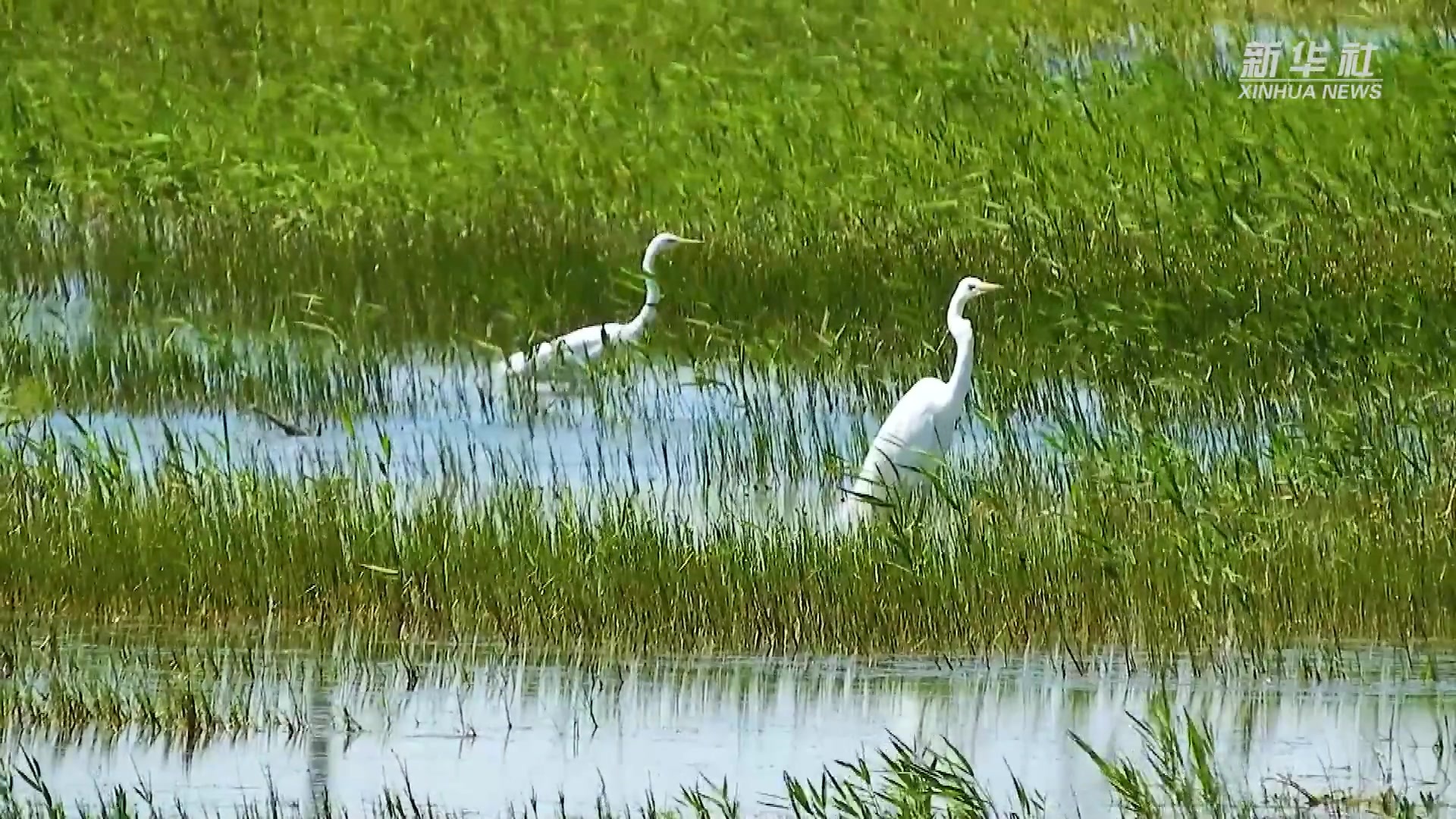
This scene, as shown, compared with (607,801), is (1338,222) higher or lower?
higher

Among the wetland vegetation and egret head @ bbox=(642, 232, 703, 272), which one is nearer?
the wetland vegetation

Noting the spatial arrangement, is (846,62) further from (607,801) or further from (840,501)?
(607,801)

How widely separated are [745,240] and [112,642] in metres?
5.86

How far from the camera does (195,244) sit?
1223 cm

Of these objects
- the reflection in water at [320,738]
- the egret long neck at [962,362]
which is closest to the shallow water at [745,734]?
the reflection in water at [320,738]

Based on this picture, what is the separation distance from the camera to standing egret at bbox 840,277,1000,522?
27.0 ft

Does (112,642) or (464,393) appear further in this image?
(464,393)

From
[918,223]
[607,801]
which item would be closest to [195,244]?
[918,223]

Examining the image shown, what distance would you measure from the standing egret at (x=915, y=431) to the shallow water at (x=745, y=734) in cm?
159

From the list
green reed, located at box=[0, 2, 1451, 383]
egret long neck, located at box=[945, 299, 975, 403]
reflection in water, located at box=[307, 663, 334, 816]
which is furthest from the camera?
green reed, located at box=[0, 2, 1451, 383]

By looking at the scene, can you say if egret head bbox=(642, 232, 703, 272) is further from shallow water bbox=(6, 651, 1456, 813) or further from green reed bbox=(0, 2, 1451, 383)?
shallow water bbox=(6, 651, 1456, 813)

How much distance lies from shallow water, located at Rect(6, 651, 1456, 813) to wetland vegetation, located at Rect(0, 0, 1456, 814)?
15 centimetres

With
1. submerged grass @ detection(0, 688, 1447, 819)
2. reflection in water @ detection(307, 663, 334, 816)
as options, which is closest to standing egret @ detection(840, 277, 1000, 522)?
reflection in water @ detection(307, 663, 334, 816)

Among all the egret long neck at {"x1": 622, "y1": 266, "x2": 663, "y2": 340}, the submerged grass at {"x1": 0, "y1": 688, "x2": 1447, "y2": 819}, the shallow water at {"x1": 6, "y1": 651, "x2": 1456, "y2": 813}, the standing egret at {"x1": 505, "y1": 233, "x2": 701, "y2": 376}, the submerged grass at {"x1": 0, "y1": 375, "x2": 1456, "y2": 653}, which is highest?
the egret long neck at {"x1": 622, "y1": 266, "x2": 663, "y2": 340}
